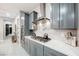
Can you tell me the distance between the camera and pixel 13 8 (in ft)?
7.47

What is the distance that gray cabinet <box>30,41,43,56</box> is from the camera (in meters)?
2.29

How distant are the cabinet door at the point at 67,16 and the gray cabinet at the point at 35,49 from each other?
0.72 m

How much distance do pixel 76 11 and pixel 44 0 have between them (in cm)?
67

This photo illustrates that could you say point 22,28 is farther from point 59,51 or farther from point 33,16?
point 59,51

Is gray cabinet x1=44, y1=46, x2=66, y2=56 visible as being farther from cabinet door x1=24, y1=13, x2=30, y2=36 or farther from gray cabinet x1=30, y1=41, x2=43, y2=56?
cabinet door x1=24, y1=13, x2=30, y2=36

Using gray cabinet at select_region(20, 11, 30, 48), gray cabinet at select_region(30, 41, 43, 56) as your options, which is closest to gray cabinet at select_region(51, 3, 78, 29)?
gray cabinet at select_region(30, 41, 43, 56)

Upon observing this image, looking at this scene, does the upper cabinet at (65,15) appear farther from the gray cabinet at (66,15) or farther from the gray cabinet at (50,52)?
the gray cabinet at (50,52)

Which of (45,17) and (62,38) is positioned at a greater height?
(45,17)

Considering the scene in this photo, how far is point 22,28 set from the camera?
258 cm

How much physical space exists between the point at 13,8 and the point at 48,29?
111 centimetres

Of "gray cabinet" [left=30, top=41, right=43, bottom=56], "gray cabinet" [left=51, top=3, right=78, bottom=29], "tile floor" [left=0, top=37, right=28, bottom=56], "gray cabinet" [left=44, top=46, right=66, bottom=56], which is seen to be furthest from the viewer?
"tile floor" [left=0, top=37, right=28, bottom=56]

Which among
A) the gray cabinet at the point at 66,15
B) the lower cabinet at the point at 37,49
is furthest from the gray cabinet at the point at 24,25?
the gray cabinet at the point at 66,15

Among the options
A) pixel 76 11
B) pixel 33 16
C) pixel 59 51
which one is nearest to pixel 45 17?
pixel 33 16

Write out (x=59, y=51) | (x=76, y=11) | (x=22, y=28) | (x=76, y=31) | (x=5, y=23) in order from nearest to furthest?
1. (x=59, y=51)
2. (x=76, y=11)
3. (x=76, y=31)
4. (x=5, y=23)
5. (x=22, y=28)
